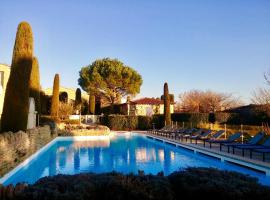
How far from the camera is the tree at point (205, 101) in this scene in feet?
154

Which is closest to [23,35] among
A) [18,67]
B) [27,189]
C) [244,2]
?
[18,67]

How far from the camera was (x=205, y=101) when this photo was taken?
4712 centimetres

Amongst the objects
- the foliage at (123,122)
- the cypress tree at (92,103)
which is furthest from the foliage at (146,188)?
the cypress tree at (92,103)

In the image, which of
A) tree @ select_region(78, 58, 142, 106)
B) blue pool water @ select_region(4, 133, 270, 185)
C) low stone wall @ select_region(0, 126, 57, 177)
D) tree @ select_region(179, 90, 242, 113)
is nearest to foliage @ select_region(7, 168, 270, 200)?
low stone wall @ select_region(0, 126, 57, 177)

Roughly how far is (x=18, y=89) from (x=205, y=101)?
37.0 m

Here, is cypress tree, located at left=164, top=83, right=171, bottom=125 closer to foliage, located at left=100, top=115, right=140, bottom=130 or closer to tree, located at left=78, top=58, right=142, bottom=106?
foliage, located at left=100, top=115, right=140, bottom=130

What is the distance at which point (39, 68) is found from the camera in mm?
23750

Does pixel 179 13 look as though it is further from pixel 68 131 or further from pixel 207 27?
pixel 68 131

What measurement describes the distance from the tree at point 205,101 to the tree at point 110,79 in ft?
35.2

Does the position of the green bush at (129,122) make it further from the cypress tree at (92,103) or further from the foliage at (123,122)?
the cypress tree at (92,103)

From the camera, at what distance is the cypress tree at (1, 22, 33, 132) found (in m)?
13.2

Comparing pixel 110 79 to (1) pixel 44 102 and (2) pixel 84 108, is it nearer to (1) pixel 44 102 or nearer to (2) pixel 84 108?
(1) pixel 44 102

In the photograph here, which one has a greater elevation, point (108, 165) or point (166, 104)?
point (166, 104)

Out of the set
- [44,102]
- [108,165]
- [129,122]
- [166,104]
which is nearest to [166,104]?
[166,104]
